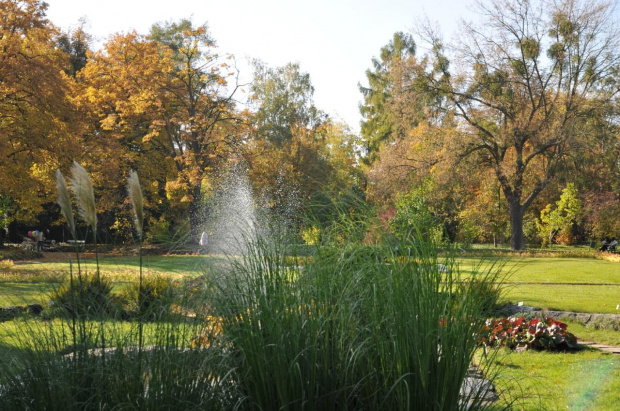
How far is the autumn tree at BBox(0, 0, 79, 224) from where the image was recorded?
Result: 16.2m

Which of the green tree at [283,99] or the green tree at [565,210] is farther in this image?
the green tree at [283,99]

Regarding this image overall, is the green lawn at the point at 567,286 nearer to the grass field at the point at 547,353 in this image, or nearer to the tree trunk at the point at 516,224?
the grass field at the point at 547,353

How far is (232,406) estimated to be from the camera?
9.55ft

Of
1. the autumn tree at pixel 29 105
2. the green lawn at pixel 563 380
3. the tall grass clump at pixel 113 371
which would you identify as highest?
the autumn tree at pixel 29 105

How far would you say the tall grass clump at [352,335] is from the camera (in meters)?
2.80

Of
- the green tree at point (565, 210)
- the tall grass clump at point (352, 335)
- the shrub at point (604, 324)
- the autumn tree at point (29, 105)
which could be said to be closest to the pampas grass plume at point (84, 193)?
the tall grass clump at point (352, 335)

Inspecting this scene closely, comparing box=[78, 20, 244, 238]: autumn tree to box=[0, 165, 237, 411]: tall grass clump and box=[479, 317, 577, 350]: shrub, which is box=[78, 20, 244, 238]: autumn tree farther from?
box=[0, 165, 237, 411]: tall grass clump

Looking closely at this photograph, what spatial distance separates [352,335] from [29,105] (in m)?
17.0

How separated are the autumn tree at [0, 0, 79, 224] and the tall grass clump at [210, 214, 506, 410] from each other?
1461 cm

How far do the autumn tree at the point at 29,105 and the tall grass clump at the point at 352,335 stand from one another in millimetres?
14608

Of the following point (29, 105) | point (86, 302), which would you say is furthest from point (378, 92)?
point (86, 302)

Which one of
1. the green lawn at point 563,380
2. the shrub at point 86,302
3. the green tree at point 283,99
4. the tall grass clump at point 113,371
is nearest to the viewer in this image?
the tall grass clump at point 113,371

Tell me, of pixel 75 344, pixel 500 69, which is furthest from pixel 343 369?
pixel 500 69

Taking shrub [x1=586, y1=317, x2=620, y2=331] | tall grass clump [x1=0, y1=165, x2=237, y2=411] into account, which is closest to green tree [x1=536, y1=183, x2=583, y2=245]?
shrub [x1=586, y1=317, x2=620, y2=331]
